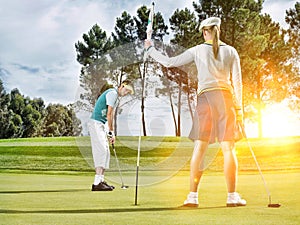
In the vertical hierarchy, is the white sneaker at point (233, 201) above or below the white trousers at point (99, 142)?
below

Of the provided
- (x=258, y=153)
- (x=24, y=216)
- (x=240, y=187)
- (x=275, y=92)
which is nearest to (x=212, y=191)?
(x=240, y=187)

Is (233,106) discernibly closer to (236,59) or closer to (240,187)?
(236,59)

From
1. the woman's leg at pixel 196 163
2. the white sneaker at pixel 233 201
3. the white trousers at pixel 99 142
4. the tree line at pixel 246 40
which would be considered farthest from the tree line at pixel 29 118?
the white sneaker at pixel 233 201

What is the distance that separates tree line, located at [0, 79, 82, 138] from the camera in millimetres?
35375

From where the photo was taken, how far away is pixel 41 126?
39.2 metres

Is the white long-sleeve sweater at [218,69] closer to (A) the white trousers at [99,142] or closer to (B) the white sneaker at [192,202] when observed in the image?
(B) the white sneaker at [192,202]

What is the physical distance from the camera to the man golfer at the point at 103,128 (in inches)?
245

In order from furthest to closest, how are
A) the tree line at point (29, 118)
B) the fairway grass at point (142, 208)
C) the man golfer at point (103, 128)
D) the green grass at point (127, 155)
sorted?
1. the tree line at point (29, 118)
2. the green grass at point (127, 155)
3. the man golfer at point (103, 128)
4. the fairway grass at point (142, 208)

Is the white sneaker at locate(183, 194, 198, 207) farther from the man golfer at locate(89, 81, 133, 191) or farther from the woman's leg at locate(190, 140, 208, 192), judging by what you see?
the man golfer at locate(89, 81, 133, 191)

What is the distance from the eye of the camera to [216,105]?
4375 mm

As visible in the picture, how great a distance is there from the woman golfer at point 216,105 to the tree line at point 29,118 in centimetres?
3070

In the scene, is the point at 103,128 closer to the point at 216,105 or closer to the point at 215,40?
the point at 216,105

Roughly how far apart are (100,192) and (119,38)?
52.5 ft

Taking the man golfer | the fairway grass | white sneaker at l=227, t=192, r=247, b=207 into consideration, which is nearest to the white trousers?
the man golfer
